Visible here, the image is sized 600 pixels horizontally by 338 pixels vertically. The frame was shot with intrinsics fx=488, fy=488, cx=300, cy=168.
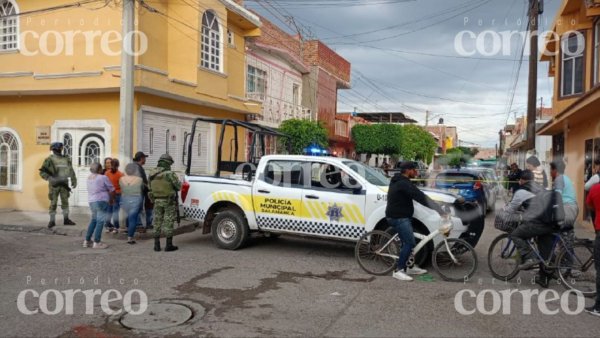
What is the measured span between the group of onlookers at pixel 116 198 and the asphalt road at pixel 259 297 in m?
0.66

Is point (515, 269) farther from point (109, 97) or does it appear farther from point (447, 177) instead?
point (109, 97)

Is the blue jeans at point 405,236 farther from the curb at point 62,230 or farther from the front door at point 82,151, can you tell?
the front door at point 82,151

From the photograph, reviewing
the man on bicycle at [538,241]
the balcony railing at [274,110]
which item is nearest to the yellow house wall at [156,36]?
the balcony railing at [274,110]

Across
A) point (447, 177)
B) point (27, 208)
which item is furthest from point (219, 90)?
point (447, 177)

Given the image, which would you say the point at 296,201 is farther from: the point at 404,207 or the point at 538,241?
the point at 538,241

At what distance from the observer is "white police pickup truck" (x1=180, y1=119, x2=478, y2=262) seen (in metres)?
7.97

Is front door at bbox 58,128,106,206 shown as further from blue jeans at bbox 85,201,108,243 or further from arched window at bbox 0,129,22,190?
blue jeans at bbox 85,201,108,243

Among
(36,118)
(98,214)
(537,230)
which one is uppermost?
(36,118)

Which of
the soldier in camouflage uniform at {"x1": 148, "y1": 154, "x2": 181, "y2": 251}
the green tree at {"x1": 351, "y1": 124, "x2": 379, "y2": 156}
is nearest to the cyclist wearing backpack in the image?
the soldier in camouflage uniform at {"x1": 148, "y1": 154, "x2": 181, "y2": 251}

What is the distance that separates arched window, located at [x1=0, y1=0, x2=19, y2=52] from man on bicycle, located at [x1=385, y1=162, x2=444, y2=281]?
1224cm

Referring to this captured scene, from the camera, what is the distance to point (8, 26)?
1409 centimetres

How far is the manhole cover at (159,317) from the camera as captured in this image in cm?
510

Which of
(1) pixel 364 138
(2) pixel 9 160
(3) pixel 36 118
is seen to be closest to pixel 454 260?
(3) pixel 36 118

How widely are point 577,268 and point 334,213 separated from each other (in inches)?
142
